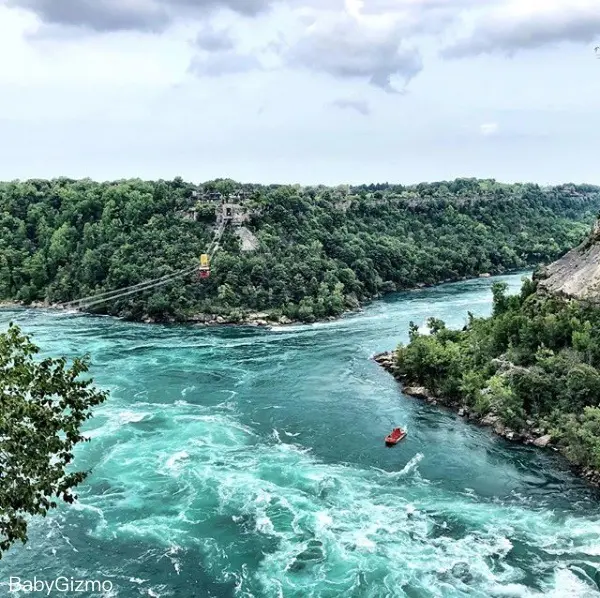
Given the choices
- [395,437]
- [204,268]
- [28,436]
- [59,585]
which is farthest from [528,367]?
[204,268]

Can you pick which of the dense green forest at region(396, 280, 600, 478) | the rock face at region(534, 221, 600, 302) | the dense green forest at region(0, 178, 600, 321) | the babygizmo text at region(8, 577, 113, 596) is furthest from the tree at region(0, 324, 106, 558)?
the dense green forest at region(0, 178, 600, 321)

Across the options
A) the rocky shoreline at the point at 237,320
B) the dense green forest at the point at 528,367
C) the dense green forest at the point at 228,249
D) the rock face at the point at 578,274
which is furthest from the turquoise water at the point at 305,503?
the dense green forest at the point at 228,249

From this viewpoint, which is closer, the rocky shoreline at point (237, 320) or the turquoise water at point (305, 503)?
the turquoise water at point (305, 503)

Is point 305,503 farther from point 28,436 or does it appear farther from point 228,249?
point 228,249

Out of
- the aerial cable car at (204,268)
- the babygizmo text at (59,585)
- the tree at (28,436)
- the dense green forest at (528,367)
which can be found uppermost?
the aerial cable car at (204,268)

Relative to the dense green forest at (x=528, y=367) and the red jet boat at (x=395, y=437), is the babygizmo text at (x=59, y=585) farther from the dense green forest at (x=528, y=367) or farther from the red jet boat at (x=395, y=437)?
the dense green forest at (x=528, y=367)

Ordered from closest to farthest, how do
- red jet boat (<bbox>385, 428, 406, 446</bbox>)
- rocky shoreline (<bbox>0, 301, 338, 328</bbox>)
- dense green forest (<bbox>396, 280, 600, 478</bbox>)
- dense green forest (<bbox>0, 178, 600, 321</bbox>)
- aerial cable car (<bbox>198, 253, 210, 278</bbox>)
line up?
dense green forest (<bbox>396, 280, 600, 478</bbox>) → red jet boat (<bbox>385, 428, 406, 446</bbox>) → rocky shoreline (<bbox>0, 301, 338, 328</bbox>) → aerial cable car (<bbox>198, 253, 210, 278</bbox>) → dense green forest (<bbox>0, 178, 600, 321</bbox>)

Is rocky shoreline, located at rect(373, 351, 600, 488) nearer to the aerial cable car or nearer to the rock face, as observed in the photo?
the rock face
